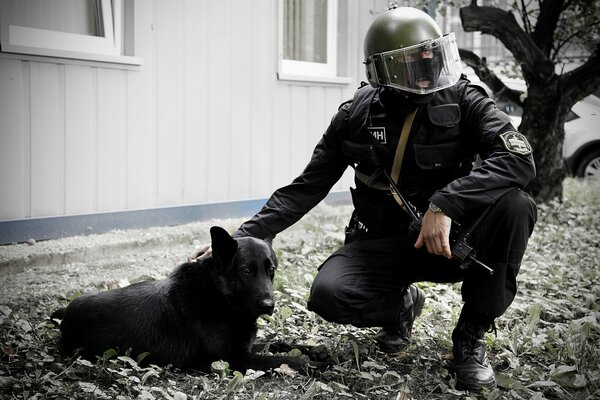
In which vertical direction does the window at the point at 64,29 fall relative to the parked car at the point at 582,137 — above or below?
above

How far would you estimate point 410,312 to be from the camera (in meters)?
3.78

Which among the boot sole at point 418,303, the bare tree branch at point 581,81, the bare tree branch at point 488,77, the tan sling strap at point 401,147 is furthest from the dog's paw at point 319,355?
the bare tree branch at point 581,81

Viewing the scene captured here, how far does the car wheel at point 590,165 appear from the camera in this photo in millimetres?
12391

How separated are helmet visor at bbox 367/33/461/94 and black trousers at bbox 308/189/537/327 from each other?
0.68 m

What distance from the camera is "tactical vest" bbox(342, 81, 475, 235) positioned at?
3381 mm

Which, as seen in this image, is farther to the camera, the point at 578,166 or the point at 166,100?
the point at 578,166

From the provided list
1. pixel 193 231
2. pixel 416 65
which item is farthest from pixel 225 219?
pixel 416 65

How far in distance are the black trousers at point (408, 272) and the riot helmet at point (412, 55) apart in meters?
0.71


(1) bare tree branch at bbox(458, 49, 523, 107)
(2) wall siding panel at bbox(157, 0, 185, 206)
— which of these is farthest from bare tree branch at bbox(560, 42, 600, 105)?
(2) wall siding panel at bbox(157, 0, 185, 206)

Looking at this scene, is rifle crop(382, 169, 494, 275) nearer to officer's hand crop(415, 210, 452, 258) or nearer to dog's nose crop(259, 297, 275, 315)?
officer's hand crop(415, 210, 452, 258)

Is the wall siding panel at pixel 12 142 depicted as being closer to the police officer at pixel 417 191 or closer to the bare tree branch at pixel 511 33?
the police officer at pixel 417 191

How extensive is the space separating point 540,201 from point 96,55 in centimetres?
630

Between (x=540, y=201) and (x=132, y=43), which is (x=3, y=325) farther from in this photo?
(x=540, y=201)

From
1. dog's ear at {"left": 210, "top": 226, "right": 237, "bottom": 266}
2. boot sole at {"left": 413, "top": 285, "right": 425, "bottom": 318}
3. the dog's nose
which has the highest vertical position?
dog's ear at {"left": 210, "top": 226, "right": 237, "bottom": 266}
